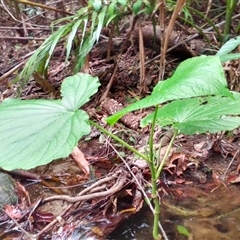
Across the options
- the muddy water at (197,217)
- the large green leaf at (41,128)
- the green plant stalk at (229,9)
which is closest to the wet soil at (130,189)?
the muddy water at (197,217)

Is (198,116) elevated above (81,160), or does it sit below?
above

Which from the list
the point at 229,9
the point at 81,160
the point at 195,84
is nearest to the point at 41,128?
the point at 195,84

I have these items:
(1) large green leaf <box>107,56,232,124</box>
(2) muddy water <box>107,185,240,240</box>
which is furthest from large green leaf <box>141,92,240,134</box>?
(2) muddy water <box>107,185,240,240</box>

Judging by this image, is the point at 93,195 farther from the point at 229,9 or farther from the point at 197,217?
the point at 229,9

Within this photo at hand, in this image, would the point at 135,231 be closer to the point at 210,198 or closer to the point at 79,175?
the point at 210,198

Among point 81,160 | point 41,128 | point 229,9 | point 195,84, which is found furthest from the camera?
point 229,9

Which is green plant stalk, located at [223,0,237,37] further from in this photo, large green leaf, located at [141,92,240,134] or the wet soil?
large green leaf, located at [141,92,240,134]
